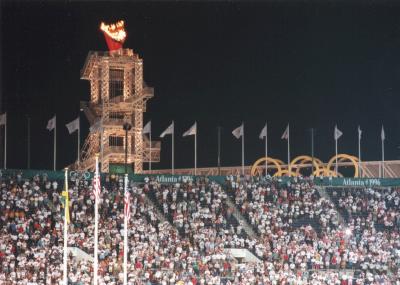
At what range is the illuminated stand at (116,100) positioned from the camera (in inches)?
3401

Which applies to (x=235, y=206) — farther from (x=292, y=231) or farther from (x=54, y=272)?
(x=54, y=272)

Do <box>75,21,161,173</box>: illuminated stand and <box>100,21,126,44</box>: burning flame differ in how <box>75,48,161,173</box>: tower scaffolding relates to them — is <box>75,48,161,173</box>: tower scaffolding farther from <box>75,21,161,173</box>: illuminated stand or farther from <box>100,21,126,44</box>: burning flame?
<box>100,21,126,44</box>: burning flame

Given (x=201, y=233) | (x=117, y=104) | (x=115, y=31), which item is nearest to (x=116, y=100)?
(x=117, y=104)

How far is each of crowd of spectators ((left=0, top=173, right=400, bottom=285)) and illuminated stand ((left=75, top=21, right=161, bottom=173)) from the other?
46.8 feet

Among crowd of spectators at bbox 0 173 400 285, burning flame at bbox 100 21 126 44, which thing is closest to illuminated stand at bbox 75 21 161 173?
burning flame at bbox 100 21 126 44

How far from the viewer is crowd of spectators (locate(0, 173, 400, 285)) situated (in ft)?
204

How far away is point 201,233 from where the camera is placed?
2672 inches

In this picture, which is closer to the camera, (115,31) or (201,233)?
(201,233)

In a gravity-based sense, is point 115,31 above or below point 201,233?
above

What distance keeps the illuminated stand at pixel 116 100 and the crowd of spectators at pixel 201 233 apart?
14256mm

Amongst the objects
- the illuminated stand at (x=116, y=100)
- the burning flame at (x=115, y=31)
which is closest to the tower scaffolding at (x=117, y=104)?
the illuminated stand at (x=116, y=100)

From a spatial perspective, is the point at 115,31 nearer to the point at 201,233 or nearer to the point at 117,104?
the point at 117,104

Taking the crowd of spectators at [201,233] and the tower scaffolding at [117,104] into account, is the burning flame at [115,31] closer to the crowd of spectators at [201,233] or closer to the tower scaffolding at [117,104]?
the tower scaffolding at [117,104]

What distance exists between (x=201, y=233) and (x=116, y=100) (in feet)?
81.9
